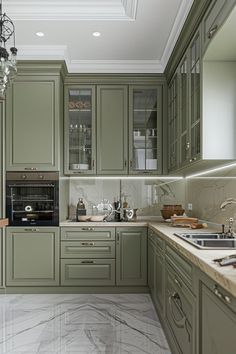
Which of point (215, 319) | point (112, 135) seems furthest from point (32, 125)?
point (215, 319)

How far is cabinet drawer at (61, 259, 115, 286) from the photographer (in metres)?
3.98

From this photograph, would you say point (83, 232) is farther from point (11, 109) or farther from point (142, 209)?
point (11, 109)

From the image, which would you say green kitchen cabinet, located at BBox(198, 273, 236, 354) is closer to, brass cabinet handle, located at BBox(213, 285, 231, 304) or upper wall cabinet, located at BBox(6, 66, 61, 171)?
brass cabinet handle, located at BBox(213, 285, 231, 304)

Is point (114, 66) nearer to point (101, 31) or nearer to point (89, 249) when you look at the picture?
point (101, 31)

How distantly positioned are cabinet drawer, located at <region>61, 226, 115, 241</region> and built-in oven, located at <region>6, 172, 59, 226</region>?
22 cm

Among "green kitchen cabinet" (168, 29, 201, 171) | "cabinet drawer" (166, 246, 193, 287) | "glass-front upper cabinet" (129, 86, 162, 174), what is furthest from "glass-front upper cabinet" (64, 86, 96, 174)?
"cabinet drawer" (166, 246, 193, 287)

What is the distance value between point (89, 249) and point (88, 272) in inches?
10.6

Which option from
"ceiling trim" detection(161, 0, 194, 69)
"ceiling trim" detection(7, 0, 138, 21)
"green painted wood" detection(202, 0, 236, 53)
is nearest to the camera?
"green painted wood" detection(202, 0, 236, 53)

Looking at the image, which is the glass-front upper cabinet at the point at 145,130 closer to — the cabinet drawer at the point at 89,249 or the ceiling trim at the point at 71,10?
the cabinet drawer at the point at 89,249

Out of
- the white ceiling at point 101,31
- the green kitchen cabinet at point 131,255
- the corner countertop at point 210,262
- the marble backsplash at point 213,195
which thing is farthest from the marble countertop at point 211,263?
the white ceiling at point 101,31

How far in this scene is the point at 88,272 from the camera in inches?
158

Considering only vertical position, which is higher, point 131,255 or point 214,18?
point 214,18

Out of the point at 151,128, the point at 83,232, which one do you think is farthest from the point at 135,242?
the point at 151,128

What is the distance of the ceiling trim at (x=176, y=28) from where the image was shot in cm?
286
